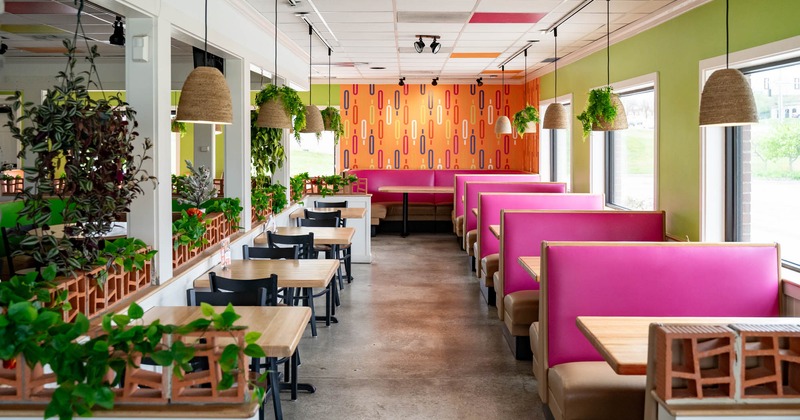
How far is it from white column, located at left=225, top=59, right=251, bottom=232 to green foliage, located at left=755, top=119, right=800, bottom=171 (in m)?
4.36

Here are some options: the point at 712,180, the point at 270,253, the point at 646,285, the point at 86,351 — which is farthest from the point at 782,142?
the point at 86,351

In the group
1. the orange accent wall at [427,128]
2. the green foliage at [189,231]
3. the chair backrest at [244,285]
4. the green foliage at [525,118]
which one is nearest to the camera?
the chair backrest at [244,285]

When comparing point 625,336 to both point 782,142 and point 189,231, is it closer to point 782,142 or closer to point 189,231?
point 782,142

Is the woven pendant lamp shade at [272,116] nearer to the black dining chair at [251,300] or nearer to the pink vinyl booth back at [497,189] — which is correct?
the black dining chair at [251,300]

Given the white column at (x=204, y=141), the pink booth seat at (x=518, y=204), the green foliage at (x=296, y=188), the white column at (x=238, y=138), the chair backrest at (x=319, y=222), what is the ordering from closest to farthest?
the white column at (x=238, y=138), the pink booth seat at (x=518, y=204), the chair backrest at (x=319, y=222), the green foliage at (x=296, y=188), the white column at (x=204, y=141)

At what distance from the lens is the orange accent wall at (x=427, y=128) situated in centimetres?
1426

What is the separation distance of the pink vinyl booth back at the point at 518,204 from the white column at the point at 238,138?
2495 mm

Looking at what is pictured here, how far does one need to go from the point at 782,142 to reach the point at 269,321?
389cm

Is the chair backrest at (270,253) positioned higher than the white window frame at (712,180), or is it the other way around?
the white window frame at (712,180)

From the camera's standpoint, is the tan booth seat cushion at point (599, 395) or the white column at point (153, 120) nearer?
the tan booth seat cushion at point (599, 395)

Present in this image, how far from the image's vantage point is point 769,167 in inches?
208

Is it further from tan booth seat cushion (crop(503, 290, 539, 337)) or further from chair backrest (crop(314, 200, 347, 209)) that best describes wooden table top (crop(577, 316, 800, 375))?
chair backrest (crop(314, 200, 347, 209))

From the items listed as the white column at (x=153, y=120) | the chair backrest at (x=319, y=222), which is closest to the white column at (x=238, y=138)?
the chair backrest at (x=319, y=222)

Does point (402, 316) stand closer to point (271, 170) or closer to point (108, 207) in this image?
point (271, 170)
